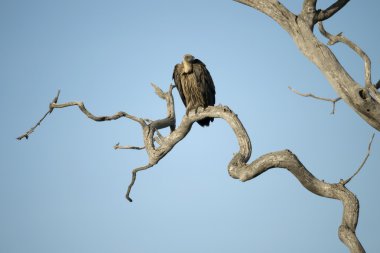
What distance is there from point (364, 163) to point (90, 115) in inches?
125

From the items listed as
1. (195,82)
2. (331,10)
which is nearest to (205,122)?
(195,82)

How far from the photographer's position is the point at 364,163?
5.58 metres

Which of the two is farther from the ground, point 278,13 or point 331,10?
point 331,10

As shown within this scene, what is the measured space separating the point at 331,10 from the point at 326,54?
2.12 feet

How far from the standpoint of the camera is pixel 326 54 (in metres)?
5.81

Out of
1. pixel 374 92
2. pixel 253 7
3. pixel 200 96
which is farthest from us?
pixel 200 96

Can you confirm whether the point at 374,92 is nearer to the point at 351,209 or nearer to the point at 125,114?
the point at 351,209

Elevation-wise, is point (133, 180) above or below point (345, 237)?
above

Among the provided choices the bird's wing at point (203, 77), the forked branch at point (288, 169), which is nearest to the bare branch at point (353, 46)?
the forked branch at point (288, 169)

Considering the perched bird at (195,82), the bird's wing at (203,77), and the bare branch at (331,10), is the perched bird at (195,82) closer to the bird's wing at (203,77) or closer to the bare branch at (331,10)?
the bird's wing at (203,77)

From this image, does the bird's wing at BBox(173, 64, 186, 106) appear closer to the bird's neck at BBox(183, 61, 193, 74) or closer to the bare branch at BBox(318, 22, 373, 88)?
the bird's neck at BBox(183, 61, 193, 74)

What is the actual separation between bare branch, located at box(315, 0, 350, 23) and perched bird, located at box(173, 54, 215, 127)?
2.41 m

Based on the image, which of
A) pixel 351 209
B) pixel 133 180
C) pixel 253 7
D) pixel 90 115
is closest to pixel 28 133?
pixel 90 115

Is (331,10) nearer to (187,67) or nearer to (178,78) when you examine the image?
(187,67)
